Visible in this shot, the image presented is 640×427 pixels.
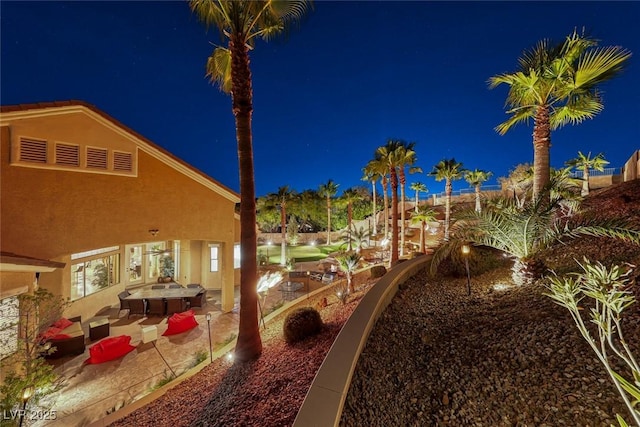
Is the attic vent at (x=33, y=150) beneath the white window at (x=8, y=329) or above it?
above

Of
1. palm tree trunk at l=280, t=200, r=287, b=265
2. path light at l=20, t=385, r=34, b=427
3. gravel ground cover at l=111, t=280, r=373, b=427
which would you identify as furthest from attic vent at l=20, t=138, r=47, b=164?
palm tree trunk at l=280, t=200, r=287, b=265

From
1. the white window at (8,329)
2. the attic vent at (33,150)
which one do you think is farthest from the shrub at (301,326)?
the attic vent at (33,150)

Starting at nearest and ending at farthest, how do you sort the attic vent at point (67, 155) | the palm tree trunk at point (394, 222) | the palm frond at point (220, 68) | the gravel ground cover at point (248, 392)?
the gravel ground cover at point (248, 392) → the palm frond at point (220, 68) → the attic vent at point (67, 155) → the palm tree trunk at point (394, 222)

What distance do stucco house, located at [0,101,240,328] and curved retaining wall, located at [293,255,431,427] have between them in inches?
326

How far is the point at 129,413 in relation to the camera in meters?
5.77

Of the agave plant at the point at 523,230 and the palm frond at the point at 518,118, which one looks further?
the palm frond at the point at 518,118

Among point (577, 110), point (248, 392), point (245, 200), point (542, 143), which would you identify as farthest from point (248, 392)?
point (577, 110)

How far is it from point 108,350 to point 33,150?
7.03 meters

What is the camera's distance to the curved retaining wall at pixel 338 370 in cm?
295

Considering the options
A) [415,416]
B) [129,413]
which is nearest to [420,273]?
[415,416]

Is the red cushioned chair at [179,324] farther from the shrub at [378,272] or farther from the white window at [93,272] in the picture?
the shrub at [378,272]

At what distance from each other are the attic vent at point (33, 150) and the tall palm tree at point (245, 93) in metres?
6.80

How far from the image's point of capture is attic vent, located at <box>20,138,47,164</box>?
8.02 metres

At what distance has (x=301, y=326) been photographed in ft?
22.2
